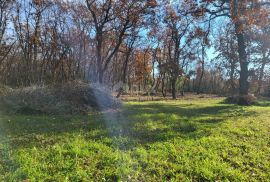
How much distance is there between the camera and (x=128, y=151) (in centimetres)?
755

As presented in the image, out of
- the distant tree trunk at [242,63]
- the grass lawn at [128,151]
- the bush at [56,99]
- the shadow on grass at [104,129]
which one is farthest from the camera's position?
the distant tree trunk at [242,63]

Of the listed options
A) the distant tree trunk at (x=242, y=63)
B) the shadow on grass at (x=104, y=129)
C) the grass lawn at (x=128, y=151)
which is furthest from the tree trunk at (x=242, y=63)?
the grass lawn at (x=128, y=151)

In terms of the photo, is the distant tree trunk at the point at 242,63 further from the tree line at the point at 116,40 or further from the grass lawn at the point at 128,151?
the grass lawn at the point at 128,151

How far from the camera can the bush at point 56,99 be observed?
44.1 feet

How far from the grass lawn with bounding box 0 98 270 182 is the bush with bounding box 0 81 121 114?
2141 millimetres

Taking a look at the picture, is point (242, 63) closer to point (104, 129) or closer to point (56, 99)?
point (56, 99)

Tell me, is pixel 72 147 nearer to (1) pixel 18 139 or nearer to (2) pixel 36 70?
(1) pixel 18 139

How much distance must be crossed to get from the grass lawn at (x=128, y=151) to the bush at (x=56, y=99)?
7.03 ft

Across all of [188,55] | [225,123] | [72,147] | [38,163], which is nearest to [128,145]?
Result: [72,147]

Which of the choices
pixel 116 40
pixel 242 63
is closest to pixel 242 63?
pixel 242 63

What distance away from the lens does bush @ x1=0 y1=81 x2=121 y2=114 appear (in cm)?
1345

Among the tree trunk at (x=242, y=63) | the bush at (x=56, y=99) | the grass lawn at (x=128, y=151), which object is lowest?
the grass lawn at (x=128, y=151)

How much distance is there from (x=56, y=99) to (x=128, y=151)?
7534mm

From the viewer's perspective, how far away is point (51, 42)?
35.6 metres
